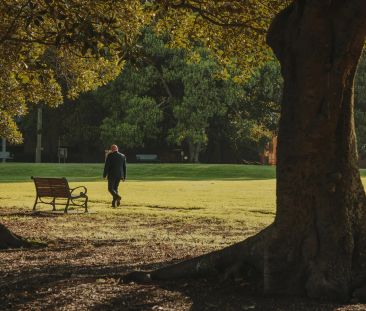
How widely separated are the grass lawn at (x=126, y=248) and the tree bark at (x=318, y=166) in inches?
16.5

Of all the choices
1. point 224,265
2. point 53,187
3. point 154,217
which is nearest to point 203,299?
point 224,265

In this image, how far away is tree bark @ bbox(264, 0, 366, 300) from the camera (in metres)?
7.16

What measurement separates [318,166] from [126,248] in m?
5.05

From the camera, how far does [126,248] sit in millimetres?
11445

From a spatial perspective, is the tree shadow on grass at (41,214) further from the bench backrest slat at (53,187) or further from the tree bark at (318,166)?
the tree bark at (318,166)

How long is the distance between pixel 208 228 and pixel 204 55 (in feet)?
133

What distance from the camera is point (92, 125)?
2360 inches

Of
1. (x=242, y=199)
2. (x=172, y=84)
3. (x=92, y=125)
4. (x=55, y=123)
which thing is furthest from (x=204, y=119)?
(x=242, y=199)

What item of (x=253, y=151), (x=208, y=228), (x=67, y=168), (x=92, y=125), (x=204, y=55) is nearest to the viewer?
(x=208, y=228)

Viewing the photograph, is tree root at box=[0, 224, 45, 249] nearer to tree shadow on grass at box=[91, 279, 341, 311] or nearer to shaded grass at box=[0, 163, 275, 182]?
tree shadow on grass at box=[91, 279, 341, 311]

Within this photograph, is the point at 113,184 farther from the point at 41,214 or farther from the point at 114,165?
the point at 41,214

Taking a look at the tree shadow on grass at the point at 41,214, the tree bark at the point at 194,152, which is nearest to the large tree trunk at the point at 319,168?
the tree shadow on grass at the point at 41,214

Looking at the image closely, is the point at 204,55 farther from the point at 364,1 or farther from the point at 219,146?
the point at 364,1

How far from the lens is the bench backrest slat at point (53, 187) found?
1808 cm
